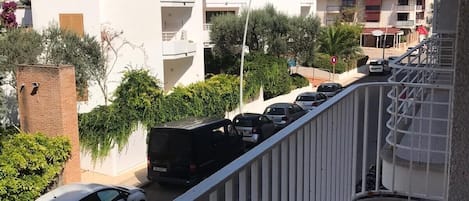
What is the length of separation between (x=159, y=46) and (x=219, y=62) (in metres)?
9.23

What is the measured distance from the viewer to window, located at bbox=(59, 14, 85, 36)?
18938mm

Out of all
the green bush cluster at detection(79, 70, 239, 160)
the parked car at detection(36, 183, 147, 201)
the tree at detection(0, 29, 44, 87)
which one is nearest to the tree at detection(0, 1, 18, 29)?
the tree at detection(0, 29, 44, 87)

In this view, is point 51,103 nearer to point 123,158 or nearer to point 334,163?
point 123,158

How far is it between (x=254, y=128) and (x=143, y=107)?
4199 mm

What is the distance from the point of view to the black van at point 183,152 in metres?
13.4

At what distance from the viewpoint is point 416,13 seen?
235 ft

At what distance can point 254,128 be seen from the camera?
18.6 metres

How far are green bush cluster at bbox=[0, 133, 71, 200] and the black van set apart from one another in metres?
2.38

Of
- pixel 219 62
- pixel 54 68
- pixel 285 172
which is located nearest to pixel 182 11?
pixel 219 62

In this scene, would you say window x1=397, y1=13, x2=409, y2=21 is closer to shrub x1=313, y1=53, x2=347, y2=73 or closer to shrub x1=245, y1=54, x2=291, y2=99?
shrub x1=313, y1=53, x2=347, y2=73

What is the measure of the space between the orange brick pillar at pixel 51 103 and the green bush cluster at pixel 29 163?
1.48 ft

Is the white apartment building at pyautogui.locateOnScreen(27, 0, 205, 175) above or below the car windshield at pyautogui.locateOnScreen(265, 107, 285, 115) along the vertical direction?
above

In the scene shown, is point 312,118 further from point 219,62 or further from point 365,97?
point 219,62

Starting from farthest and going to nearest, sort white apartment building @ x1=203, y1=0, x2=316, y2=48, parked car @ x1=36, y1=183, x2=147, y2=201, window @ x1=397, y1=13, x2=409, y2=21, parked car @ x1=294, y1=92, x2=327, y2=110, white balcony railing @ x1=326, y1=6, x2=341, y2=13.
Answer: white balcony railing @ x1=326, y1=6, x2=341, y2=13 < window @ x1=397, y1=13, x2=409, y2=21 < white apartment building @ x1=203, y1=0, x2=316, y2=48 < parked car @ x1=294, y1=92, x2=327, y2=110 < parked car @ x1=36, y1=183, x2=147, y2=201
